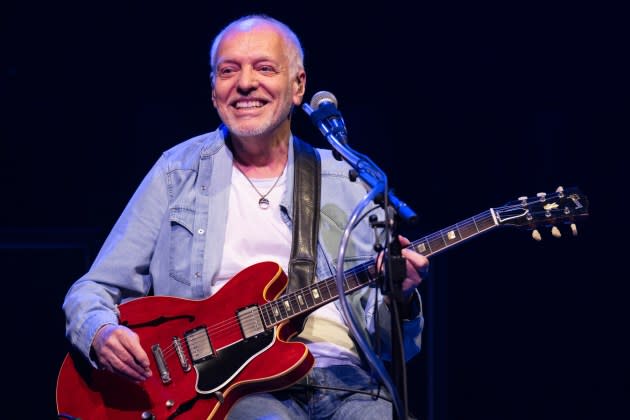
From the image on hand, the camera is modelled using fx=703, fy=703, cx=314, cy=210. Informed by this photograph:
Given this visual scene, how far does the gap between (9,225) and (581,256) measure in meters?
2.96

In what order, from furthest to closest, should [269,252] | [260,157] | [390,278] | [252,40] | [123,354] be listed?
[260,157], [252,40], [269,252], [123,354], [390,278]

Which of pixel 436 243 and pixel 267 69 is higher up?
pixel 267 69

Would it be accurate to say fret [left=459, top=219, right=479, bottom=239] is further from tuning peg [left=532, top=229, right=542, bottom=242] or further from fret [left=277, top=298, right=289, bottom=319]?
fret [left=277, top=298, right=289, bottom=319]

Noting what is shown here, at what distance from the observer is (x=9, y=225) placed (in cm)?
361

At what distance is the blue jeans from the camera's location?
2304mm

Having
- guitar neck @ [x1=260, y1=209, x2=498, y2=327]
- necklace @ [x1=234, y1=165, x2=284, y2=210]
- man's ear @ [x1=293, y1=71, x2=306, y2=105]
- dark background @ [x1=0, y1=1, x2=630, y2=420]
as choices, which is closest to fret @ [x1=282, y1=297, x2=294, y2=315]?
guitar neck @ [x1=260, y1=209, x2=498, y2=327]

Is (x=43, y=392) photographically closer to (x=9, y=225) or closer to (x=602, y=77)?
(x=9, y=225)

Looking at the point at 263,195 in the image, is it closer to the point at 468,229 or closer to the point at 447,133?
the point at 468,229

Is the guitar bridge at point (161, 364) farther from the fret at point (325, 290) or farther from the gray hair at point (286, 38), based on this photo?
the gray hair at point (286, 38)

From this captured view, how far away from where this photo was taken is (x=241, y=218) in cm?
273

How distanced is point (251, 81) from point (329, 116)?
2.35 ft

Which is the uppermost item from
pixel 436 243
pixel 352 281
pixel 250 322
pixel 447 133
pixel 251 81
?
pixel 251 81

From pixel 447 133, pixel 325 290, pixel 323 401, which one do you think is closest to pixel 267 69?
pixel 325 290

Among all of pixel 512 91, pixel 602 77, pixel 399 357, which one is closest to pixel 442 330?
pixel 512 91
